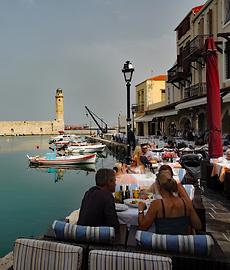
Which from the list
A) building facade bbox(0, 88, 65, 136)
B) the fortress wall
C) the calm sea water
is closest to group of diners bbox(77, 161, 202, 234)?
the calm sea water

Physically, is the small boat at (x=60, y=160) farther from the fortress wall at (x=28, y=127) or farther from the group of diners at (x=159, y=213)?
the fortress wall at (x=28, y=127)

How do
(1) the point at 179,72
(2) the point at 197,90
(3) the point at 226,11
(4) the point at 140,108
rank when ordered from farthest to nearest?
1. (4) the point at 140,108
2. (1) the point at 179,72
3. (2) the point at 197,90
4. (3) the point at 226,11

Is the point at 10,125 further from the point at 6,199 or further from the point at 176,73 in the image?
the point at 6,199

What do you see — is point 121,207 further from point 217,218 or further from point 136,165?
point 136,165

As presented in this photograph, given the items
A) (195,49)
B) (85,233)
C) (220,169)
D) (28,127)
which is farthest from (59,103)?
(85,233)

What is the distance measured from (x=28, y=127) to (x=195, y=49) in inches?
3768

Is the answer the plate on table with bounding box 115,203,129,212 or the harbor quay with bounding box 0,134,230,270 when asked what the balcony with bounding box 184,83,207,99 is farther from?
the plate on table with bounding box 115,203,129,212

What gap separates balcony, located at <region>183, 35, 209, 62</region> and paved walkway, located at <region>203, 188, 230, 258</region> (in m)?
15.6

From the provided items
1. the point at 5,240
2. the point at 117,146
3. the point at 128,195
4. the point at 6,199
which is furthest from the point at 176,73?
the point at 128,195

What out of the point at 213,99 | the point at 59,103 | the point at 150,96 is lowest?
the point at 213,99

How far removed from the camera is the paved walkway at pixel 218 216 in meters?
4.55

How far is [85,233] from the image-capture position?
2.64 metres

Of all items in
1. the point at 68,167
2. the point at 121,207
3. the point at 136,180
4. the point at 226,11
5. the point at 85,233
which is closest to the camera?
the point at 85,233

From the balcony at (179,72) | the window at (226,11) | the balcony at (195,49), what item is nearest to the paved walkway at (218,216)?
the window at (226,11)
